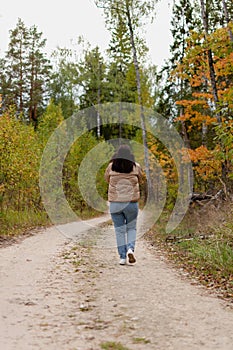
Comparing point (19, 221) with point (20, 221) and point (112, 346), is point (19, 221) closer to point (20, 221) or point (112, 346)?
point (20, 221)

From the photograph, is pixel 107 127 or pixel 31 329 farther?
pixel 107 127

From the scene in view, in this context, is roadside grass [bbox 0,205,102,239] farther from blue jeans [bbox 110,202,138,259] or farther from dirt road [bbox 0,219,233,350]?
dirt road [bbox 0,219,233,350]

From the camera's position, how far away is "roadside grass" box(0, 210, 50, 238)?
1639 cm

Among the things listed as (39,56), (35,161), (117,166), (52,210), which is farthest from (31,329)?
(39,56)

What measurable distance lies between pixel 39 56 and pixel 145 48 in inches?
868

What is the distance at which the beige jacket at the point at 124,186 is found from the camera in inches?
356

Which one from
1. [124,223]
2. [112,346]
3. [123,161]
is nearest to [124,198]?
[124,223]

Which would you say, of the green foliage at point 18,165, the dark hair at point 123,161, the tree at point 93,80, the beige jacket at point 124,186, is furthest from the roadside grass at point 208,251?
the tree at point 93,80

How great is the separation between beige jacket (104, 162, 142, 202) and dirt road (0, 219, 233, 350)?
1.31 meters

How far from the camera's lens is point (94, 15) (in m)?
26.5

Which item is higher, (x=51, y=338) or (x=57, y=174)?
(x=57, y=174)

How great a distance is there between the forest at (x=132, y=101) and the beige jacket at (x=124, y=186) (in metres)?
1.95

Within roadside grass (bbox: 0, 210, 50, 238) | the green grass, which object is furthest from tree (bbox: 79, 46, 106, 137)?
the green grass

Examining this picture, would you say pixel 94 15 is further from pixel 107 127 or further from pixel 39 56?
pixel 39 56
